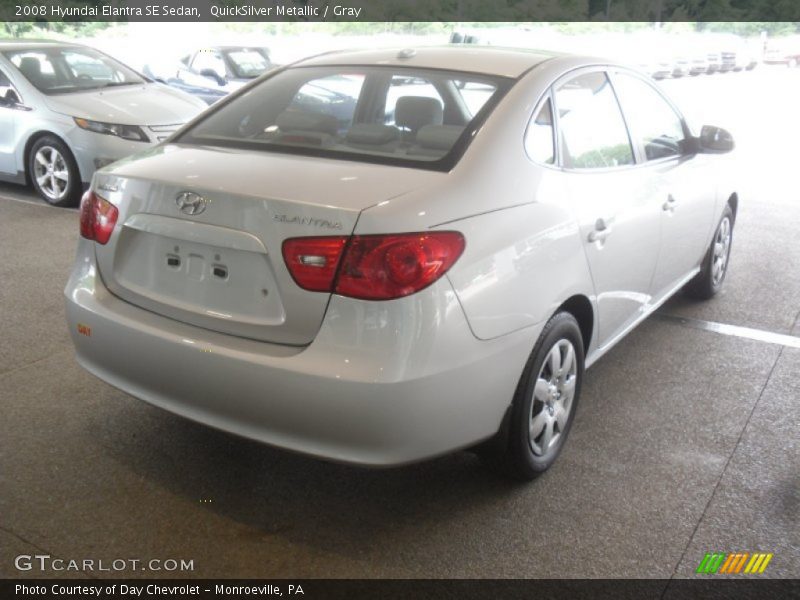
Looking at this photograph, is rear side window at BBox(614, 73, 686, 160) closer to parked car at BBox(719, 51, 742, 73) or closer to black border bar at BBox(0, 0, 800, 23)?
black border bar at BBox(0, 0, 800, 23)

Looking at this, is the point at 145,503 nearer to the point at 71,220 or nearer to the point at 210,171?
the point at 210,171

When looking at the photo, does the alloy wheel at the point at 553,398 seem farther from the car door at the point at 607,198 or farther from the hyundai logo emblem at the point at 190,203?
the hyundai logo emblem at the point at 190,203

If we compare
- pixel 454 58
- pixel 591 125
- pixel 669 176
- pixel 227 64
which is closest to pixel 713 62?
pixel 227 64

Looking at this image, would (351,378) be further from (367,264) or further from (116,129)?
(116,129)

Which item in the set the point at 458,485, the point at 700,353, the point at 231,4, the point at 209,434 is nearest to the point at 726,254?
the point at 700,353

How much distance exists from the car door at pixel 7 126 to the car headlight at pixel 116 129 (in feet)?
2.61

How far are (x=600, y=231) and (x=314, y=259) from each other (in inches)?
50.7

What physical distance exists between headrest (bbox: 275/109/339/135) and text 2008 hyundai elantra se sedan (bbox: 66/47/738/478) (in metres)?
0.01

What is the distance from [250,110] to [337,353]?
4.63 ft

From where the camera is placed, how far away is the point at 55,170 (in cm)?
732

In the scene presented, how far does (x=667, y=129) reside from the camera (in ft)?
13.6

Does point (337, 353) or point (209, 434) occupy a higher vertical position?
point (337, 353)

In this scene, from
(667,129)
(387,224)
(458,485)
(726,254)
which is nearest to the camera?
(387,224)

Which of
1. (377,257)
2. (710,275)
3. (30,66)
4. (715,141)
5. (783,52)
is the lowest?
(710,275)
